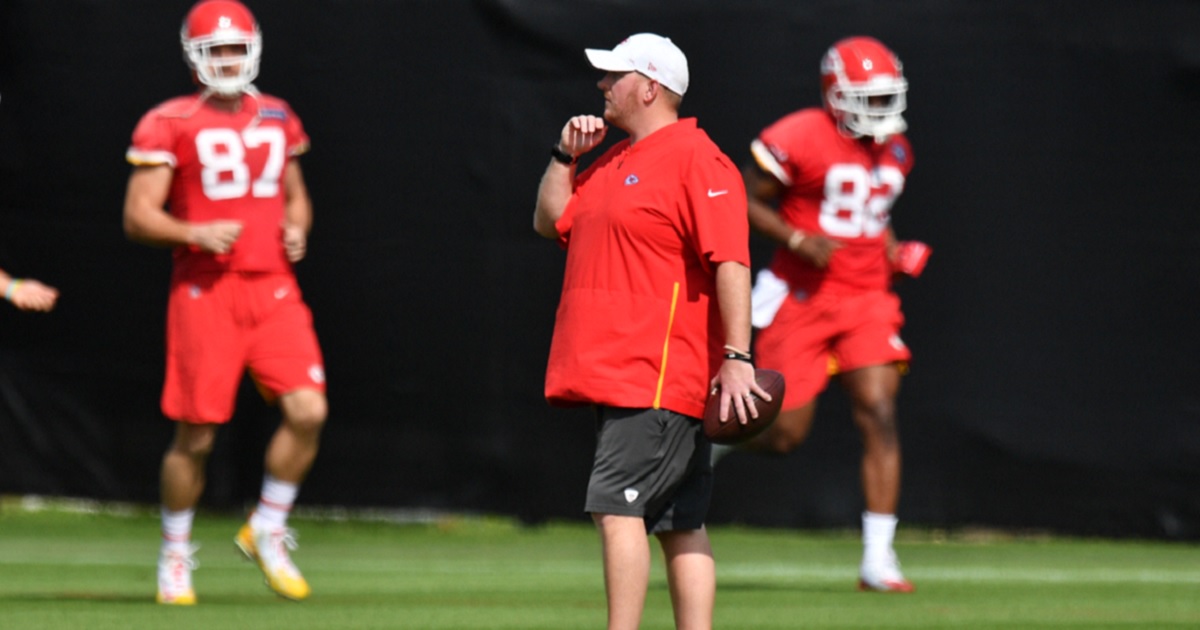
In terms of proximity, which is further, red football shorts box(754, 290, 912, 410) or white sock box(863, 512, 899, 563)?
red football shorts box(754, 290, 912, 410)

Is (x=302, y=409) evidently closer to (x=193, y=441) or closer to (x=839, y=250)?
(x=193, y=441)

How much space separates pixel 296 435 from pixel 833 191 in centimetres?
233

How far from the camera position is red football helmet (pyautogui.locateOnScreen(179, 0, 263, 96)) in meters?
7.34

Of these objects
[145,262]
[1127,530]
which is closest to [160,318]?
[145,262]

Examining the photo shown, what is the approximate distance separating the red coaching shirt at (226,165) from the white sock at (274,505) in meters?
0.82

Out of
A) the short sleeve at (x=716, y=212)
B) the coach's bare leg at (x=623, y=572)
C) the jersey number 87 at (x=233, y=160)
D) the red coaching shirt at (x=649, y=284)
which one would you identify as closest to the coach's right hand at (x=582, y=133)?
the red coaching shirt at (x=649, y=284)

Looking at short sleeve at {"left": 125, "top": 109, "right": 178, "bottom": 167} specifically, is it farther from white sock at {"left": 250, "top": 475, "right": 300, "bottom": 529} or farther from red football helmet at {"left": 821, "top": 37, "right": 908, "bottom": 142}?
red football helmet at {"left": 821, "top": 37, "right": 908, "bottom": 142}

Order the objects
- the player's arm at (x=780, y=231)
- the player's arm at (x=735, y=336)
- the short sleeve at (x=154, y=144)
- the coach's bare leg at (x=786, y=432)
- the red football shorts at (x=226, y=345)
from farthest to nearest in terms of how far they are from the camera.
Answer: the coach's bare leg at (x=786, y=432), the player's arm at (x=780, y=231), the red football shorts at (x=226, y=345), the short sleeve at (x=154, y=144), the player's arm at (x=735, y=336)

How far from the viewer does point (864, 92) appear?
797cm

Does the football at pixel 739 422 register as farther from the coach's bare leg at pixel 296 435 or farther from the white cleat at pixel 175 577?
the white cleat at pixel 175 577

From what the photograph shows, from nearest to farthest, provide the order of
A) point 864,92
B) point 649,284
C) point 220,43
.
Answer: point 649,284
point 220,43
point 864,92

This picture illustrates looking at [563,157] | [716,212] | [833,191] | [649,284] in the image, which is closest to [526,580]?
[833,191]

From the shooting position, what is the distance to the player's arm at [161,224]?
7.27m

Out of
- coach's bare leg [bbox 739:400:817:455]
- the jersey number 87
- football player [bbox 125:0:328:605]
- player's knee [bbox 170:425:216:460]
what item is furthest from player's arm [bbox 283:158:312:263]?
coach's bare leg [bbox 739:400:817:455]
